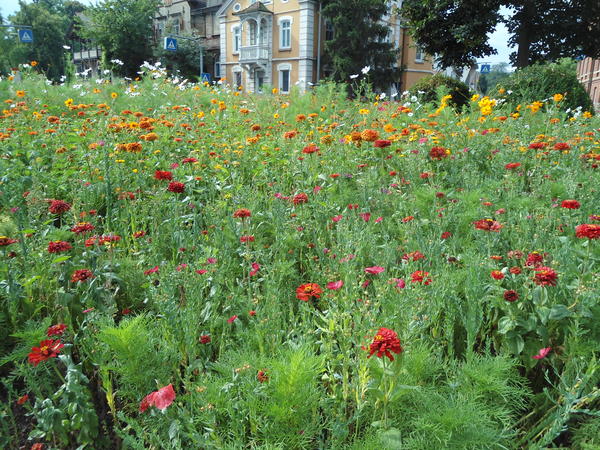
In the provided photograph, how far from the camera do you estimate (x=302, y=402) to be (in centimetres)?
156

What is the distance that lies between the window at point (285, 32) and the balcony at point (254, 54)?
1450 millimetres

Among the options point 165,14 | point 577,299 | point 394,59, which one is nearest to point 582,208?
point 577,299

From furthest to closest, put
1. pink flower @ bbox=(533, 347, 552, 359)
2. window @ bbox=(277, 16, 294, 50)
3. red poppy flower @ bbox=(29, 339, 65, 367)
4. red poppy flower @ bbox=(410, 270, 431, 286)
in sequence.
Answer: window @ bbox=(277, 16, 294, 50) → red poppy flower @ bbox=(410, 270, 431, 286) → pink flower @ bbox=(533, 347, 552, 359) → red poppy flower @ bbox=(29, 339, 65, 367)

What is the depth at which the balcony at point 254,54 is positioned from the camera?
32.6 metres

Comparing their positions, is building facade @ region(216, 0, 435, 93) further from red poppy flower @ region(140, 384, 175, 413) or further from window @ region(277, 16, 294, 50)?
red poppy flower @ region(140, 384, 175, 413)

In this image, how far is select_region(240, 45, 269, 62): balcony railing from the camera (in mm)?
32594

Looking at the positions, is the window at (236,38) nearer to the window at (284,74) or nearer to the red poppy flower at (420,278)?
the window at (284,74)

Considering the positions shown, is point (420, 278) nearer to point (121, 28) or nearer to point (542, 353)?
point (542, 353)

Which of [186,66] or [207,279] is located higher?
[186,66]

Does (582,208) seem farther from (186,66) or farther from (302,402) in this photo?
(186,66)

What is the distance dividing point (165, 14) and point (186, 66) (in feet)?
36.8

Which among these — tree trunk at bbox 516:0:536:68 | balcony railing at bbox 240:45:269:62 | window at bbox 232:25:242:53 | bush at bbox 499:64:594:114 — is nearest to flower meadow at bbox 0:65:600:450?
bush at bbox 499:64:594:114

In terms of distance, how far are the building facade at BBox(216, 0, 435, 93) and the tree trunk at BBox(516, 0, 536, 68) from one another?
44.0 ft

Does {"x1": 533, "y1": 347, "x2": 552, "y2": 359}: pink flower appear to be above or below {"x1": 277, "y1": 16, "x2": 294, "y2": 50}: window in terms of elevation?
below
